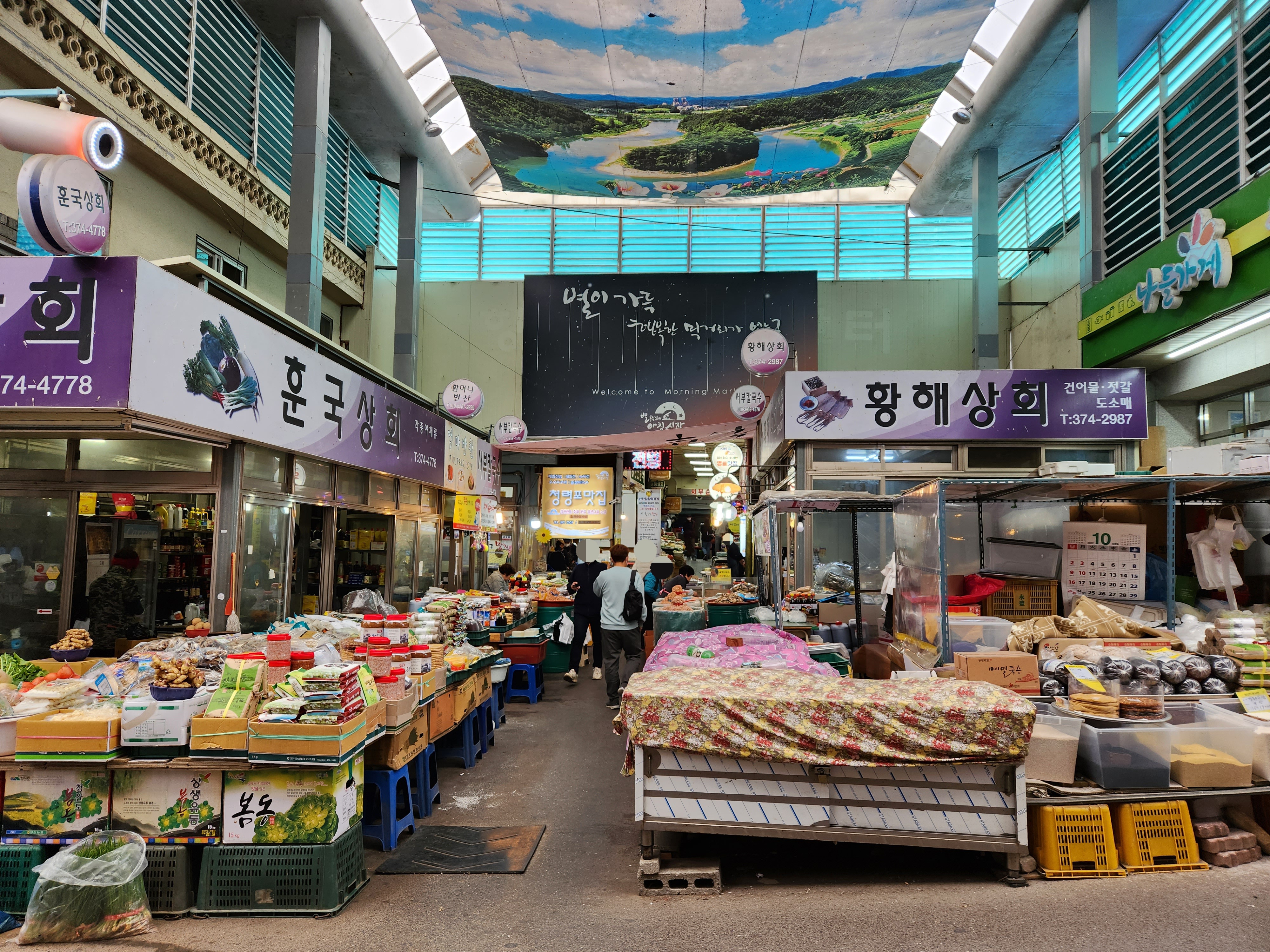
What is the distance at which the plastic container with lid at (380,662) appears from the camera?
215 inches

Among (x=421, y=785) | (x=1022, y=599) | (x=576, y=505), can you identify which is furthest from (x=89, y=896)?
(x=576, y=505)

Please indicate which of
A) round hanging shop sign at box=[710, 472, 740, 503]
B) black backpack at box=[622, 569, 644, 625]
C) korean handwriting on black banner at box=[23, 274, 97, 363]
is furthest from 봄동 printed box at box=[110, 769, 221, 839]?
round hanging shop sign at box=[710, 472, 740, 503]

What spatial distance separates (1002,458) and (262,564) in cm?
1054

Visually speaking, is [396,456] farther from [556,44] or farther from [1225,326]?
[1225,326]

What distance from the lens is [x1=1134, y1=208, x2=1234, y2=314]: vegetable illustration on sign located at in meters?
8.64

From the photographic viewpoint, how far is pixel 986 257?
16.3 m

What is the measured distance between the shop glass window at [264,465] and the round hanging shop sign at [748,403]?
870 centimetres

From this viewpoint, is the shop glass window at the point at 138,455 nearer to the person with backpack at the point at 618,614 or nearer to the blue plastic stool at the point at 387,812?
the blue plastic stool at the point at 387,812

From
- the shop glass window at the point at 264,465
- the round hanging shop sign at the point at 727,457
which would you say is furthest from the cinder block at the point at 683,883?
the round hanging shop sign at the point at 727,457

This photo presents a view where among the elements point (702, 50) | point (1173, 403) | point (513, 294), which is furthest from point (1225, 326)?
point (513, 294)

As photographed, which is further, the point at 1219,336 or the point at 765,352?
the point at 765,352

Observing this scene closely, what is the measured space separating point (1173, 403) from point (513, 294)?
13950 mm

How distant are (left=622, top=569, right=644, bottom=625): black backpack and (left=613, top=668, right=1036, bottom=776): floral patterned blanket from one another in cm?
445

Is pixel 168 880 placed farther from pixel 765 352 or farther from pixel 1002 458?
pixel 1002 458
